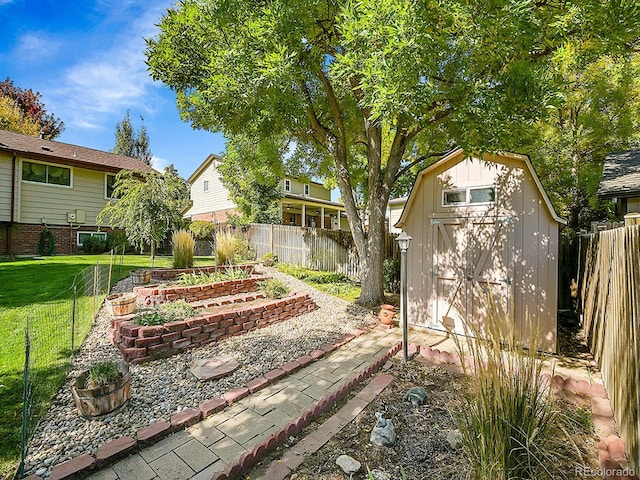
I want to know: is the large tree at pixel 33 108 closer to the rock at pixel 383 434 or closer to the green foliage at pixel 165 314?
the green foliage at pixel 165 314

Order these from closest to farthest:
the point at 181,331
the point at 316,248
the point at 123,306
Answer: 1. the point at 181,331
2. the point at 123,306
3. the point at 316,248

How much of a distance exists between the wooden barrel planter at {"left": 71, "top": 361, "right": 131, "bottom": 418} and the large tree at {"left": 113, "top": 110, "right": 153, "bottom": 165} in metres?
35.0

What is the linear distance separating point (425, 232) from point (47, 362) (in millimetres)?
6308

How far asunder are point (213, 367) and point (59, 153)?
1545 cm

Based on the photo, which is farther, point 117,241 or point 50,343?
point 117,241

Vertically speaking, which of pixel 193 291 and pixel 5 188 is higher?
pixel 5 188

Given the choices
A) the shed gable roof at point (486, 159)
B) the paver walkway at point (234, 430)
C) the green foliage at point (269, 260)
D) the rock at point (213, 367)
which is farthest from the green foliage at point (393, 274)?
the rock at point (213, 367)

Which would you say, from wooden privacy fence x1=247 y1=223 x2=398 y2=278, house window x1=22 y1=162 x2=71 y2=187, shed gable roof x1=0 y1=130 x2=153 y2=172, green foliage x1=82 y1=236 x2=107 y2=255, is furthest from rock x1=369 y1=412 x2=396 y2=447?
house window x1=22 y1=162 x2=71 y2=187

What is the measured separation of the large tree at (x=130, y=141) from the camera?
103 ft

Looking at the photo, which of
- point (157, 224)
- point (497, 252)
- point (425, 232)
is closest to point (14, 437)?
point (425, 232)

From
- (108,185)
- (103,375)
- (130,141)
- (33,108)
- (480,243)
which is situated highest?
(130,141)

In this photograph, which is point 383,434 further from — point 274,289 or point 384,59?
point 274,289

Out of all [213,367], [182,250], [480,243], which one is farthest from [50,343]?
[480,243]

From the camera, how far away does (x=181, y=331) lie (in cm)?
448
